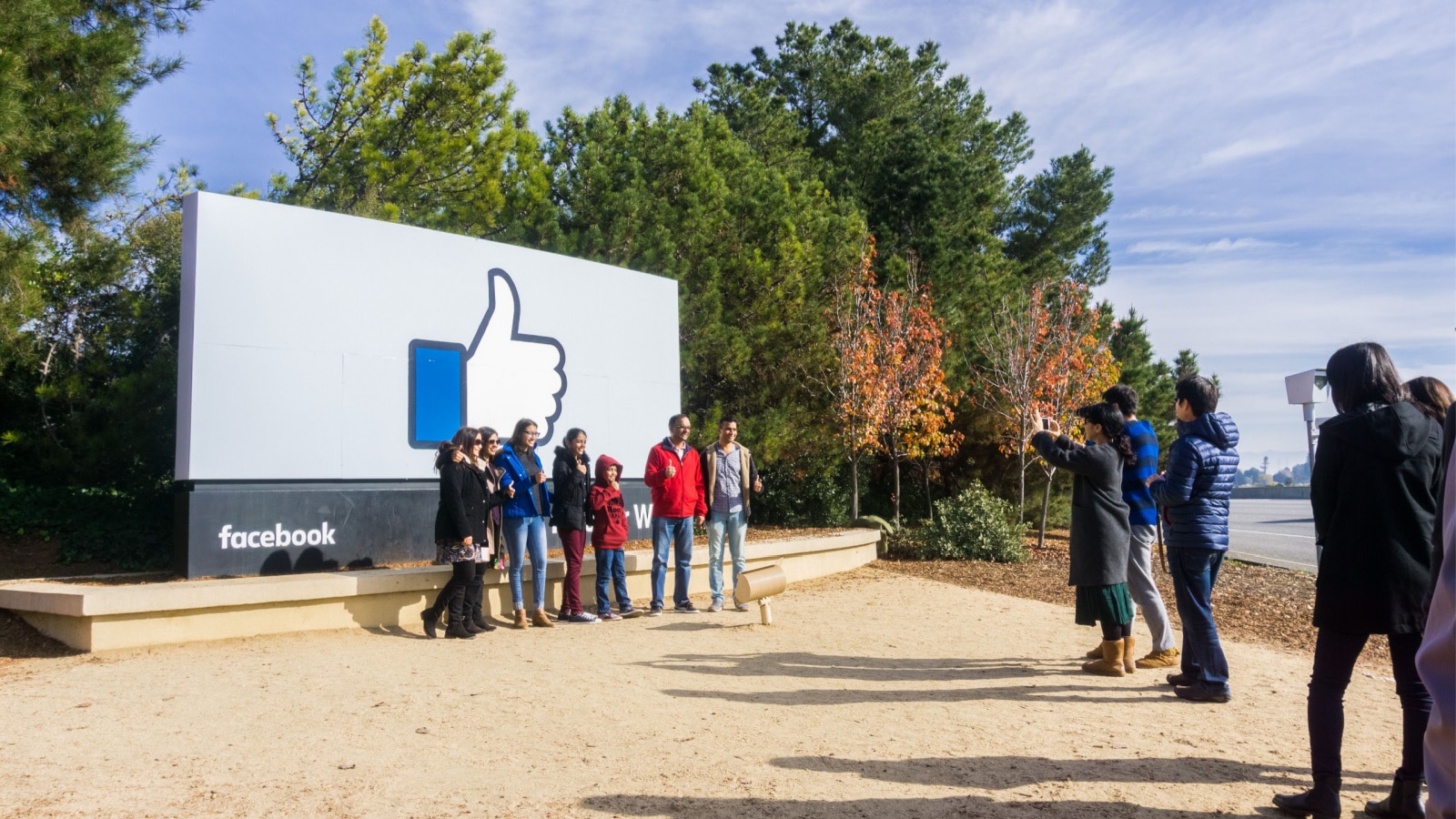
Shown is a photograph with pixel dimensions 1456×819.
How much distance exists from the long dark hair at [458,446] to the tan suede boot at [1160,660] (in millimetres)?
5204

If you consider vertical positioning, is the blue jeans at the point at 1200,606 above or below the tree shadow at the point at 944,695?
above

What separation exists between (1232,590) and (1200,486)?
6638 mm

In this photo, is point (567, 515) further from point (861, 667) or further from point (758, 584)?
point (861, 667)

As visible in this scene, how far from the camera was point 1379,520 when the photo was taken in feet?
12.3

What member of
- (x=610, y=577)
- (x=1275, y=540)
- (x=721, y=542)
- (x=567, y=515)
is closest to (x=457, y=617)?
(x=567, y=515)

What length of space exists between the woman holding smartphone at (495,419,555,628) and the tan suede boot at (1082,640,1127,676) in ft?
14.3

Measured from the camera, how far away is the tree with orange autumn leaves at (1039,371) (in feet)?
53.8

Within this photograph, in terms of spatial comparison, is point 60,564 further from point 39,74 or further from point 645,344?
point 645,344

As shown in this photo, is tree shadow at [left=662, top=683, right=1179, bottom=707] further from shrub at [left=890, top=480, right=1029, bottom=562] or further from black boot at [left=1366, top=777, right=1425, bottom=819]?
shrub at [left=890, top=480, right=1029, bottom=562]

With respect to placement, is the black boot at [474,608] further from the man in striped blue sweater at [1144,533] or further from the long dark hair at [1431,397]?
the long dark hair at [1431,397]

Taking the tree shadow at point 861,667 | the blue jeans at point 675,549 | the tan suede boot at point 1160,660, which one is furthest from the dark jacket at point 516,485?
the tan suede boot at point 1160,660

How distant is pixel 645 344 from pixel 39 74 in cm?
638

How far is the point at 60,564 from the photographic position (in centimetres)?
971

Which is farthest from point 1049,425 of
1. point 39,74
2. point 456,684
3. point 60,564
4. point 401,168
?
point 401,168
